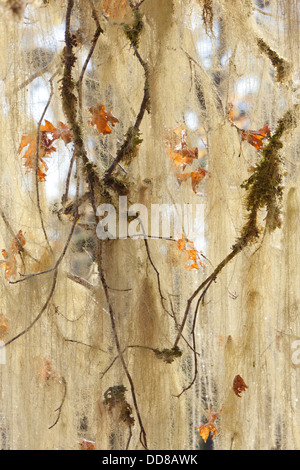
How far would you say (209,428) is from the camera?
1.73 meters

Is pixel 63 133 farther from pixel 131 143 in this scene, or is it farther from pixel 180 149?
pixel 180 149

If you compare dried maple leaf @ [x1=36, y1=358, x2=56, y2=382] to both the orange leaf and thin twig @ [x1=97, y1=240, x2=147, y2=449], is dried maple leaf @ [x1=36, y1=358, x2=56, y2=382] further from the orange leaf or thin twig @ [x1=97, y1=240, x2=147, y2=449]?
the orange leaf

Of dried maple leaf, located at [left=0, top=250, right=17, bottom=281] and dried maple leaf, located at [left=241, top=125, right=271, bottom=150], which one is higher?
dried maple leaf, located at [left=241, top=125, right=271, bottom=150]

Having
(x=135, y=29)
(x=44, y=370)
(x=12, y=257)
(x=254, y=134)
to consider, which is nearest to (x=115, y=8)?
(x=135, y=29)

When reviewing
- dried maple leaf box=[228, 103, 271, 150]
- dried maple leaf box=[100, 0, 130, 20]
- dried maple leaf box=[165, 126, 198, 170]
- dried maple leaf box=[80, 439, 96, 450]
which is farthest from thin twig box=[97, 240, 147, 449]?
dried maple leaf box=[100, 0, 130, 20]

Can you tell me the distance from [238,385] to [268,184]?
615mm

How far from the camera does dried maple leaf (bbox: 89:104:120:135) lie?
153 centimetres

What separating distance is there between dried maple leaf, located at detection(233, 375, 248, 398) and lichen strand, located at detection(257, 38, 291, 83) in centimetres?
89

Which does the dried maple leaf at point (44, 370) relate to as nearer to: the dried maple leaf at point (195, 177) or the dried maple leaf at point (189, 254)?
the dried maple leaf at point (189, 254)

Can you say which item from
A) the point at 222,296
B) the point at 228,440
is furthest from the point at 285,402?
the point at 222,296

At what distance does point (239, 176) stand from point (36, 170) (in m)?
0.59

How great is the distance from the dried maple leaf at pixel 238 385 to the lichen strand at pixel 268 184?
0.42 meters

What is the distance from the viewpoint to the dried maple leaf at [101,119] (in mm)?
1529

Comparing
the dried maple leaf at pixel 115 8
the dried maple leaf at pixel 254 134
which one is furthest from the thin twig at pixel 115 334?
the dried maple leaf at pixel 115 8
